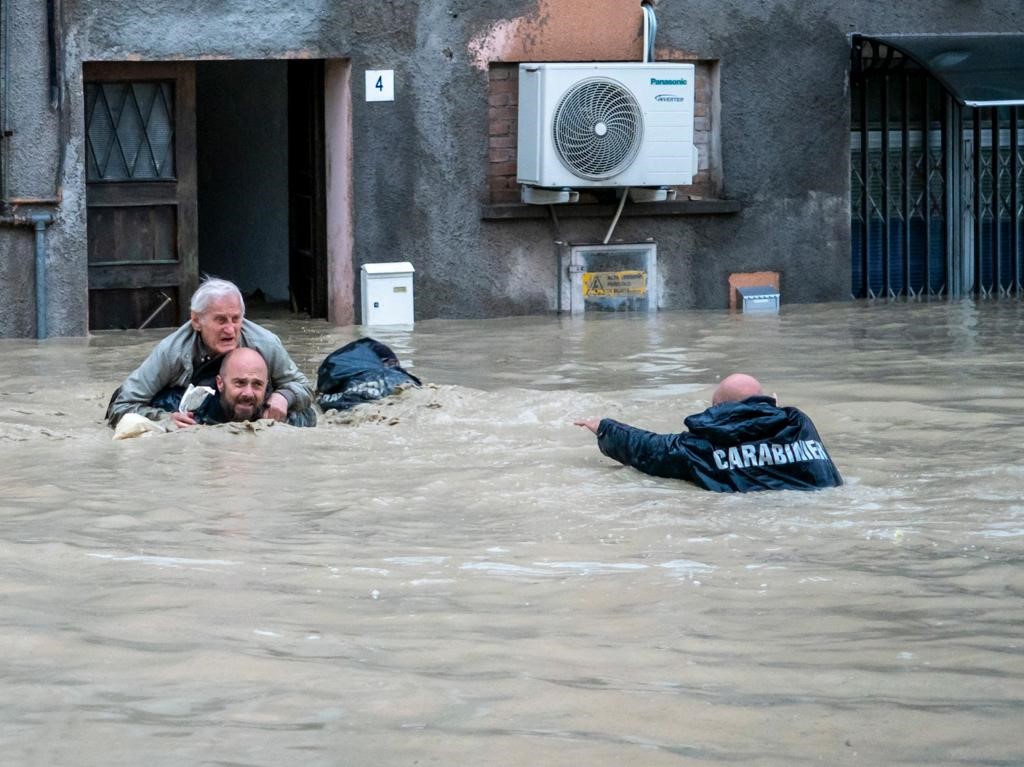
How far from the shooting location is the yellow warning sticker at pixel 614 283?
46.6 ft

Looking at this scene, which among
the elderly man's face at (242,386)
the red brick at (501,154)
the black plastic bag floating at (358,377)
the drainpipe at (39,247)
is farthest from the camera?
the red brick at (501,154)

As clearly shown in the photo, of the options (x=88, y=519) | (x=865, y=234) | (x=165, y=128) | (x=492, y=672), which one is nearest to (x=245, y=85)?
(x=165, y=128)

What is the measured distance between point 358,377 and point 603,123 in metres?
4.55

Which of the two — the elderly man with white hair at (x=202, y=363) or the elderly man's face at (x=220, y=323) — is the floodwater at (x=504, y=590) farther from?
the elderly man's face at (x=220, y=323)

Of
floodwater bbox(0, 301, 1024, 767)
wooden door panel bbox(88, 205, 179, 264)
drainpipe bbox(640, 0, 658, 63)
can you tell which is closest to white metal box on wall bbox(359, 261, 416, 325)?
wooden door panel bbox(88, 205, 179, 264)

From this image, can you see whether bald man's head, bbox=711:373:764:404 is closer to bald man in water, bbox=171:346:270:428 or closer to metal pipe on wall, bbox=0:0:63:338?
bald man in water, bbox=171:346:270:428

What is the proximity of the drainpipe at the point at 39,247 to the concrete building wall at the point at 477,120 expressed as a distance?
0.25 feet

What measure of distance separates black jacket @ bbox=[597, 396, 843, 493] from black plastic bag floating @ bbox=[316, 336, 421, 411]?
2625 mm

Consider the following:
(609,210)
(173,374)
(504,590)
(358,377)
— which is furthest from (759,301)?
(504,590)

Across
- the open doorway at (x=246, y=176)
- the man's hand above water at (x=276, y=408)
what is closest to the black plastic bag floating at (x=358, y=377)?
the man's hand above water at (x=276, y=408)

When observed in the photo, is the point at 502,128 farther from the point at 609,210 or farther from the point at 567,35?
the point at 609,210

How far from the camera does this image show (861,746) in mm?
3902

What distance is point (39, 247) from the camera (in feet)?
41.9

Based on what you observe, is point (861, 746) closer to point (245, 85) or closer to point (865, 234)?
point (865, 234)
